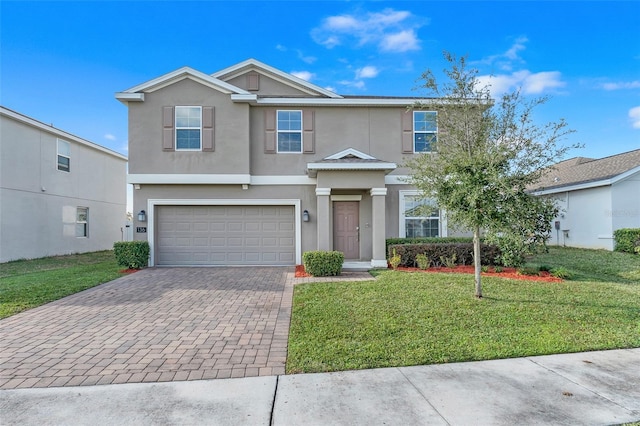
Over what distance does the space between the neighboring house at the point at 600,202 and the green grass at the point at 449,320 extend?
660 centimetres

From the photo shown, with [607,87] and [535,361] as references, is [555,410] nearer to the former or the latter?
[535,361]

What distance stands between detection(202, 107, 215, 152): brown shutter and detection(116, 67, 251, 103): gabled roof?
89 cm

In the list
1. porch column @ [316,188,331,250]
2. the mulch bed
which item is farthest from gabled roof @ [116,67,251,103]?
the mulch bed

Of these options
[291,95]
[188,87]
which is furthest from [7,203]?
[291,95]

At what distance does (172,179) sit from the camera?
11586 mm

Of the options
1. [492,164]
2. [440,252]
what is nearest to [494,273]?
[440,252]

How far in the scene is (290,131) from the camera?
40.0 feet

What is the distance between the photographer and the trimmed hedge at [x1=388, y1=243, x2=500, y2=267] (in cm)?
1047

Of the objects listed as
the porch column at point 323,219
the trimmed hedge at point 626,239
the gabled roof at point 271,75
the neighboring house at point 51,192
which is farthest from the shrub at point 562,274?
the neighboring house at point 51,192

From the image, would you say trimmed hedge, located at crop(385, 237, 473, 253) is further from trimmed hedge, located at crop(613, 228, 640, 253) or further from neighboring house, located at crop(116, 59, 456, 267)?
trimmed hedge, located at crop(613, 228, 640, 253)

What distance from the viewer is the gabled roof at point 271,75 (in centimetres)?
1259

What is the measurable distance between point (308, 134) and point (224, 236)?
4936 millimetres

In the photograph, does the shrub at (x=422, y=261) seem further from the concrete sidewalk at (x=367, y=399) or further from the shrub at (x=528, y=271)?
the concrete sidewalk at (x=367, y=399)

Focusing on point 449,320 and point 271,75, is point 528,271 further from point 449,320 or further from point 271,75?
point 271,75
